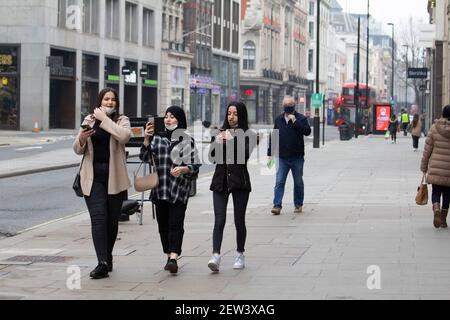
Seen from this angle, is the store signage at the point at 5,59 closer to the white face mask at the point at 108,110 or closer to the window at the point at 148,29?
the window at the point at 148,29

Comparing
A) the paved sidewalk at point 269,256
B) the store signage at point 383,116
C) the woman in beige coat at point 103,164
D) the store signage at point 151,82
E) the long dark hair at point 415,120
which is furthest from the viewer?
the store signage at point 383,116

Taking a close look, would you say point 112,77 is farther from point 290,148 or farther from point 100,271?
point 100,271

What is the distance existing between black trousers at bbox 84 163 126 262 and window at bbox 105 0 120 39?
54.6 metres

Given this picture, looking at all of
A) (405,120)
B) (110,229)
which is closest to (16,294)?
(110,229)

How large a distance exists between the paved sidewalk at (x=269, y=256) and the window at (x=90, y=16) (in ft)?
140

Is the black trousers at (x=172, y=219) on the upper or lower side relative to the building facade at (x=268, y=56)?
lower

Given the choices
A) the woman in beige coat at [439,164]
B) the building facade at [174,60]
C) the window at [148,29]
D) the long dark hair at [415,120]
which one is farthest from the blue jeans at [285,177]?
the building facade at [174,60]

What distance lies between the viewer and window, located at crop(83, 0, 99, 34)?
6097cm

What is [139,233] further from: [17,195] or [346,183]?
[346,183]

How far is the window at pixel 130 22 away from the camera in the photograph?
226 ft

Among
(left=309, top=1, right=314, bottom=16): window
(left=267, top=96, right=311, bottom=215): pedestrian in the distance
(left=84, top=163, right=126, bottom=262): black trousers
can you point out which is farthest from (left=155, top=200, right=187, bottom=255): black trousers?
(left=309, top=1, right=314, bottom=16): window

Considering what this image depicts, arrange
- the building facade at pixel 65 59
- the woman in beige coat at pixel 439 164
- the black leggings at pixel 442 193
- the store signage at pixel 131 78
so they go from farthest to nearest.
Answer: the store signage at pixel 131 78, the building facade at pixel 65 59, the black leggings at pixel 442 193, the woman in beige coat at pixel 439 164

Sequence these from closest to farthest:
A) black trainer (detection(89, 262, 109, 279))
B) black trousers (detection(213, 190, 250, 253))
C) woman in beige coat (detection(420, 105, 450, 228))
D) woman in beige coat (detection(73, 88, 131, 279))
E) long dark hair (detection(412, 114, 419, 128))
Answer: black trainer (detection(89, 262, 109, 279)), woman in beige coat (detection(73, 88, 131, 279)), black trousers (detection(213, 190, 250, 253)), woman in beige coat (detection(420, 105, 450, 228)), long dark hair (detection(412, 114, 419, 128))

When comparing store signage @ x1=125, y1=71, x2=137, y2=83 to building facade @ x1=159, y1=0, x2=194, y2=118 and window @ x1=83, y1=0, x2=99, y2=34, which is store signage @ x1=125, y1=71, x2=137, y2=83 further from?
building facade @ x1=159, y1=0, x2=194, y2=118
